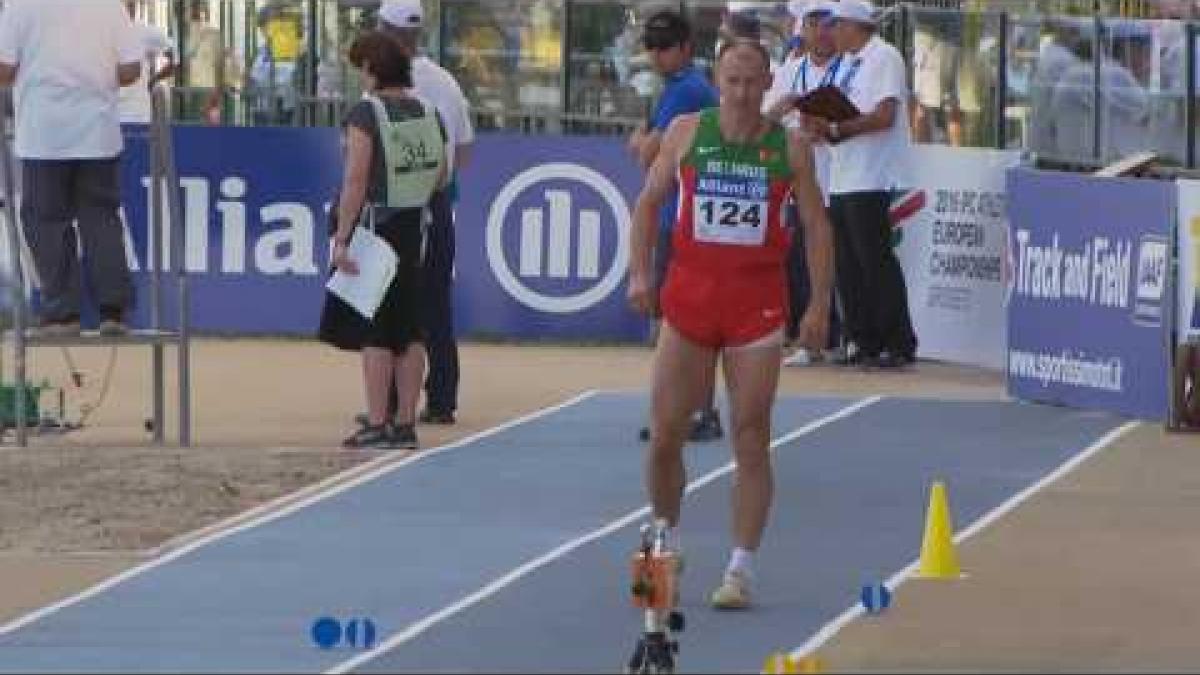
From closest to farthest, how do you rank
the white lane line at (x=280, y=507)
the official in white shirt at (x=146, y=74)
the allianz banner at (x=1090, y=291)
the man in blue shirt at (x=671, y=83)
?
1. the white lane line at (x=280, y=507)
2. the man in blue shirt at (x=671, y=83)
3. the allianz banner at (x=1090, y=291)
4. the official in white shirt at (x=146, y=74)

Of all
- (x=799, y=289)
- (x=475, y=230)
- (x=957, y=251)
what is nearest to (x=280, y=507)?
(x=799, y=289)

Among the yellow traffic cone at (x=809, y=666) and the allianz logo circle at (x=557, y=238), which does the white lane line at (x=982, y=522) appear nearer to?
the yellow traffic cone at (x=809, y=666)

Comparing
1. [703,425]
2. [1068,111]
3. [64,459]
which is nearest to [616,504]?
[703,425]

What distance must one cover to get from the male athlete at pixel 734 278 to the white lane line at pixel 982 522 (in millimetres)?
383

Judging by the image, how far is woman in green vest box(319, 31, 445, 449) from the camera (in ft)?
52.5

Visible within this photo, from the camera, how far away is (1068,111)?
20.6 metres

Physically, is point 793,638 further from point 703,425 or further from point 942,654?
point 703,425

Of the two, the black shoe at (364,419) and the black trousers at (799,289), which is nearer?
the black shoe at (364,419)

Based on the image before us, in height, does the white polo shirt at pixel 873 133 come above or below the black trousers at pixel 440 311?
above

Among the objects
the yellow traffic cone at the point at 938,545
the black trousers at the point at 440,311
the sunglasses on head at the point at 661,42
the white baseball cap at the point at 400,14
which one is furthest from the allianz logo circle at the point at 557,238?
the yellow traffic cone at the point at 938,545

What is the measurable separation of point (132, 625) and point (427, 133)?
478 centimetres

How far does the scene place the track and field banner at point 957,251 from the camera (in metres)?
19.6

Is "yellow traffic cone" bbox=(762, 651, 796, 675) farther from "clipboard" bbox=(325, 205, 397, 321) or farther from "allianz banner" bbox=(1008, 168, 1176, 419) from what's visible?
"allianz banner" bbox=(1008, 168, 1176, 419)

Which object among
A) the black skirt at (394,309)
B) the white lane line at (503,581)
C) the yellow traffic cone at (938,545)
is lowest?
the white lane line at (503,581)
